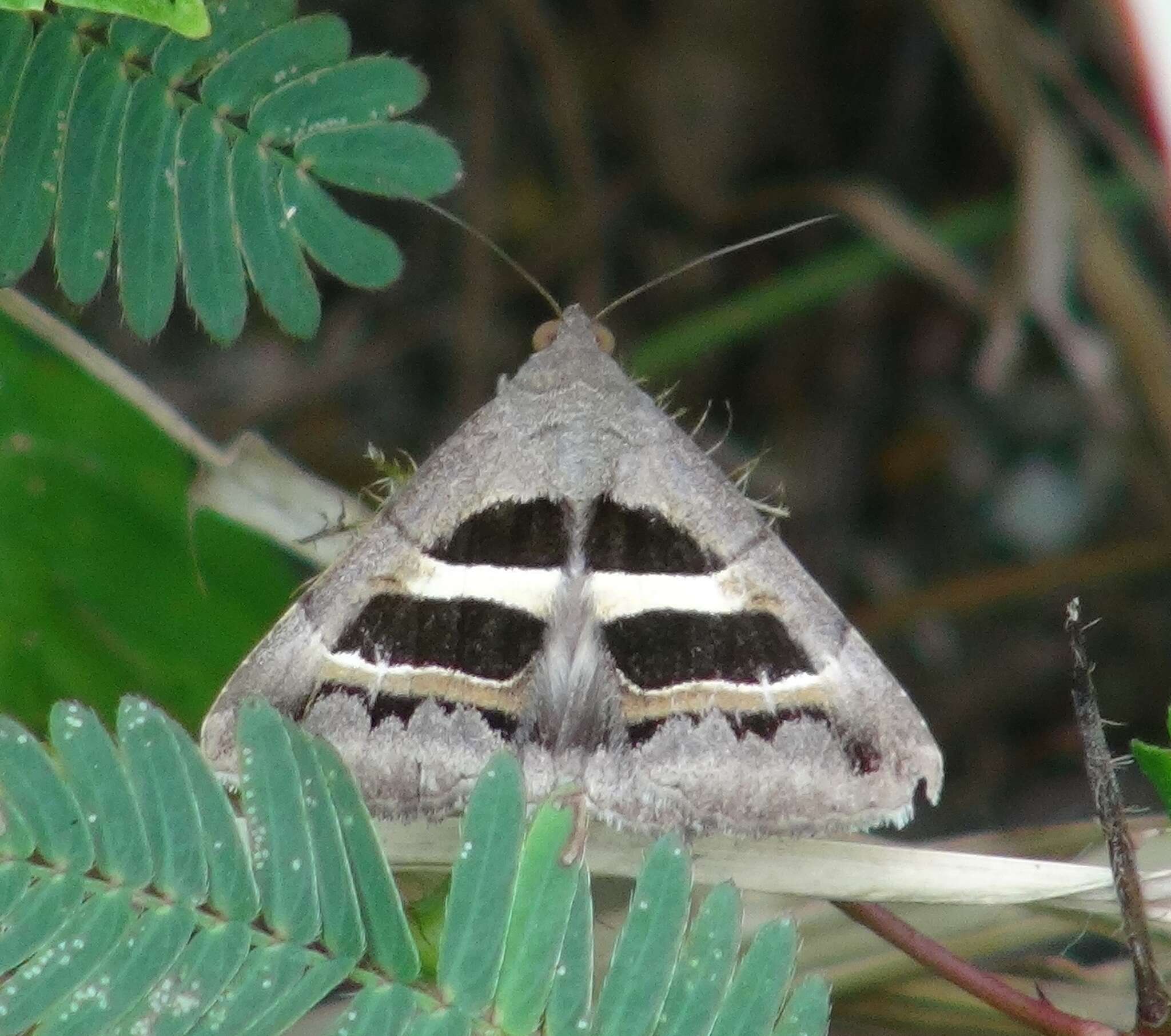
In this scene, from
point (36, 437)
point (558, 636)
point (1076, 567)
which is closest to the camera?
point (558, 636)

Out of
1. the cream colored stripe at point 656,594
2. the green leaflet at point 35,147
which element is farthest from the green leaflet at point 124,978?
the green leaflet at point 35,147

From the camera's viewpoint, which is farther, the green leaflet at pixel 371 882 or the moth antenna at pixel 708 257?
the moth antenna at pixel 708 257

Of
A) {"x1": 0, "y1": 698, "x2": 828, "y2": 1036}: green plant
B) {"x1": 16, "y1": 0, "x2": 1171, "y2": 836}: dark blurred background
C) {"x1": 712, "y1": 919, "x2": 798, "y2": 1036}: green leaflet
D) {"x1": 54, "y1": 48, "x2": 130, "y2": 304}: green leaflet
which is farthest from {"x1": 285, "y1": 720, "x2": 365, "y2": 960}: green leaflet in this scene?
{"x1": 16, "y1": 0, "x2": 1171, "y2": 836}: dark blurred background

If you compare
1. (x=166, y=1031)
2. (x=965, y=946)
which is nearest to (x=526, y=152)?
(x=965, y=946)

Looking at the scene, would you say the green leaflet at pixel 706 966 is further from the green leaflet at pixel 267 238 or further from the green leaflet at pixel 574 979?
the green leaflet at pixel 267 238

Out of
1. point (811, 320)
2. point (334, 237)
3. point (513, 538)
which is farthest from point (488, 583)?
point (811, 320)

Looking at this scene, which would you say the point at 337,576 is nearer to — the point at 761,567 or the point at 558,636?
the point at 558,636

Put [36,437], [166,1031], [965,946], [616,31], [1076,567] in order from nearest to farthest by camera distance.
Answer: [166,1031] → [965,946] → [36,437] → [1076,567] → [616,31]

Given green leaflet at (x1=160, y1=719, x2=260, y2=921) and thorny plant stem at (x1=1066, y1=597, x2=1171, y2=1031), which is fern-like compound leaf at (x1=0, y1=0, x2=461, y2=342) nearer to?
green leaflet at (x1=160, y1=719, x2=260, y2=921)
